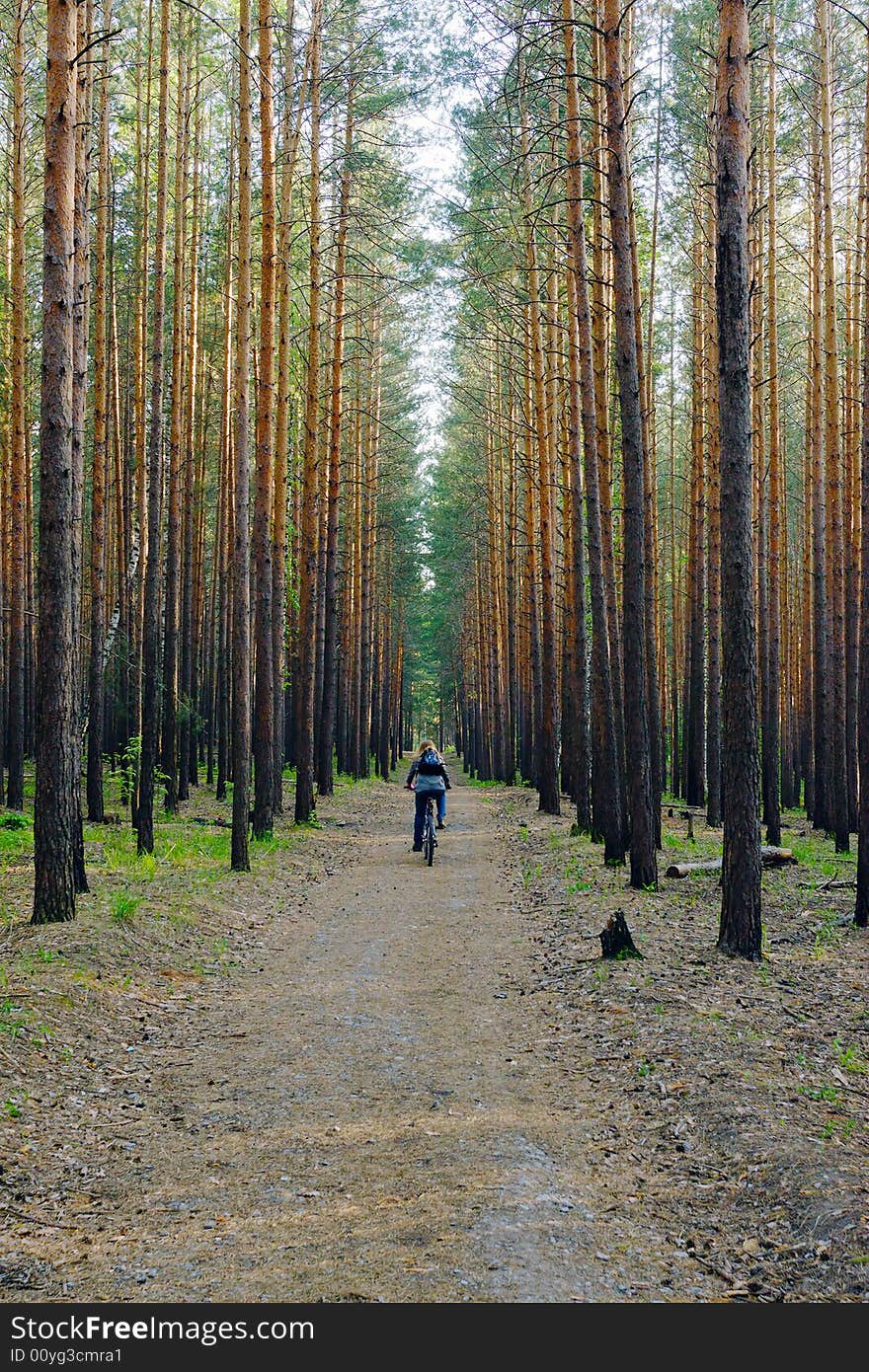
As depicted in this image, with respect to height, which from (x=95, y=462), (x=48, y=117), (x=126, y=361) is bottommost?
(x=95, y=462)

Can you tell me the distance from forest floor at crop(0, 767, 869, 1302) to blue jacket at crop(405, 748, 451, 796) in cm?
485

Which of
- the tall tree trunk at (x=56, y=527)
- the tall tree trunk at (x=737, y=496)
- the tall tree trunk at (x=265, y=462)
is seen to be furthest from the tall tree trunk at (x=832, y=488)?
the tall tree trunk at (x=56, y=527)

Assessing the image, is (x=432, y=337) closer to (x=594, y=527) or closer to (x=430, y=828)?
(x=594, y=527)

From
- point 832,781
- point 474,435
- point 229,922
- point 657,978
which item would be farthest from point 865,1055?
point 474,435

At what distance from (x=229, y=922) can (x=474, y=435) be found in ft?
89.7

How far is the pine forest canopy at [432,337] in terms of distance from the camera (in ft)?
27.3

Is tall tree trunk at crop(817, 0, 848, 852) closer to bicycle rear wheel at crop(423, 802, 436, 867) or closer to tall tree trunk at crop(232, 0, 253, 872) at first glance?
bicycle rear wheel at crop(423, 802, 436, 867)

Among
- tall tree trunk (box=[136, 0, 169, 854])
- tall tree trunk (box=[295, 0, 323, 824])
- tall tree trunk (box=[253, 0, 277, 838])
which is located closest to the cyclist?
tall tree trunk (box=[253, 0, 277, 838])

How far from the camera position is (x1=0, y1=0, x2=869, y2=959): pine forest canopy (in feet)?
27.3

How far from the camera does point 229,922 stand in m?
9.86

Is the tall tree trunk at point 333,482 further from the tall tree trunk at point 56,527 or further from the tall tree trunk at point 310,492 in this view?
the tall tree trunk at point 56,527

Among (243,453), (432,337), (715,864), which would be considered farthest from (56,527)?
(432,337)

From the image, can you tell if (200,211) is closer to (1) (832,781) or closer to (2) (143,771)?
(2) (143,771)

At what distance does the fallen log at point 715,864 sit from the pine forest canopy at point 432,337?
64 cm
